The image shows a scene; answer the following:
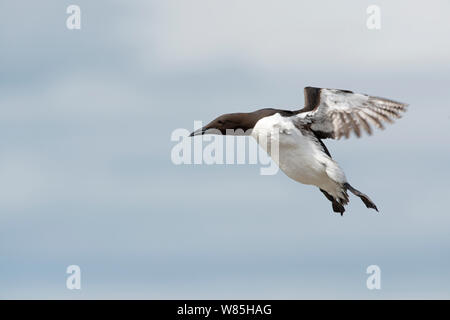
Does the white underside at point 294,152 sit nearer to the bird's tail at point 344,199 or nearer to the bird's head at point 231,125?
the bird's tail at point 344,199

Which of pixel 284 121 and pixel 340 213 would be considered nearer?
pixel 284 121

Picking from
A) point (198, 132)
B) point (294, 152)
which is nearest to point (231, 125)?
point (198, 132)

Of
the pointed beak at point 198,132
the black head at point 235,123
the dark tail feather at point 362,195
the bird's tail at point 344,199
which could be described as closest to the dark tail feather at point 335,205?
the bird's tail at point 344,199

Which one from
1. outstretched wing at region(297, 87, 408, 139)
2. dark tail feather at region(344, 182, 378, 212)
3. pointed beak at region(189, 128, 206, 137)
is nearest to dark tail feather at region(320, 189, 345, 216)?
dark tail feather at region(344, 182, 378, 212)

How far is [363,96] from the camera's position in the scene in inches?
1025

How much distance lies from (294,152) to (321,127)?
86cm

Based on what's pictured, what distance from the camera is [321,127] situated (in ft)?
86.1

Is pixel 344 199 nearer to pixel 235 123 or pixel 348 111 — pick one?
pixel 348 111

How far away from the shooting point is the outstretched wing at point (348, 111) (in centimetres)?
2591

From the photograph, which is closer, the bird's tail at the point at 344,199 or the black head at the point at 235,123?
the bird's tail at the point at 344,199

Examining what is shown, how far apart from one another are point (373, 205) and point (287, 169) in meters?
2.03

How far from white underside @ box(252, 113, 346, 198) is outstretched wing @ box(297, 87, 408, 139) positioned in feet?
1.51

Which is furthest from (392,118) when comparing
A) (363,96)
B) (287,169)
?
(287,169)

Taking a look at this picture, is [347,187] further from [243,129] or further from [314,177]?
[243,129]
